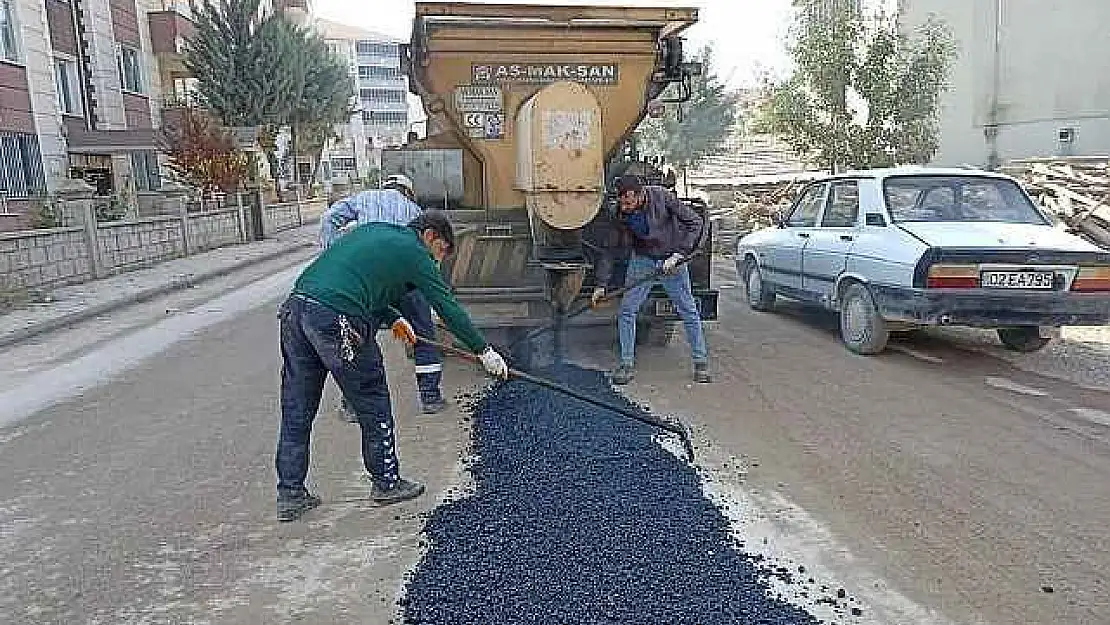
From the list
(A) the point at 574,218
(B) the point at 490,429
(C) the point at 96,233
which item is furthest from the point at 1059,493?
(C) the point at 96,233

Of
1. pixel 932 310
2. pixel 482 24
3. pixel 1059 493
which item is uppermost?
pixel 482 24

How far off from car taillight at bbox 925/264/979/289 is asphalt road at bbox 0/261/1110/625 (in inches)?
28.1

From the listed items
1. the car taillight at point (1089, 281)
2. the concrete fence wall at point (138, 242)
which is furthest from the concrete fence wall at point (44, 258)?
the car taillight at point (1089, 281)

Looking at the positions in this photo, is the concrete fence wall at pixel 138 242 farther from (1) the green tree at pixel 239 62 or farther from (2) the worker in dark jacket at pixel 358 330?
(2) the worker in dark jacket at pixel 358 330

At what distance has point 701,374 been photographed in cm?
635

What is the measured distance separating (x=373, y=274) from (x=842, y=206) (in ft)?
17.2

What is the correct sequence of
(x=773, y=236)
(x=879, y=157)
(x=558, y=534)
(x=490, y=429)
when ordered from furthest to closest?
1. (x=879, y=157)
2. (x=773, y=236)
3. (x=490, y=429)
4. (x=558, y=534)

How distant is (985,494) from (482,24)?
4.86 meters

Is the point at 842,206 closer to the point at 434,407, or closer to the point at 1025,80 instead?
the point at 434,407

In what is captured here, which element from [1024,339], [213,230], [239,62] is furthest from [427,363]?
[239,62]

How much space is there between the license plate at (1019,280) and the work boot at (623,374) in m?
2.64

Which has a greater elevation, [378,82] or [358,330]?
[378,82]

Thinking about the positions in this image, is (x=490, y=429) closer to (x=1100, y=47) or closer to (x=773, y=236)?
(x=773, y=236)

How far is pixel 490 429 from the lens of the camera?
5.29 m
